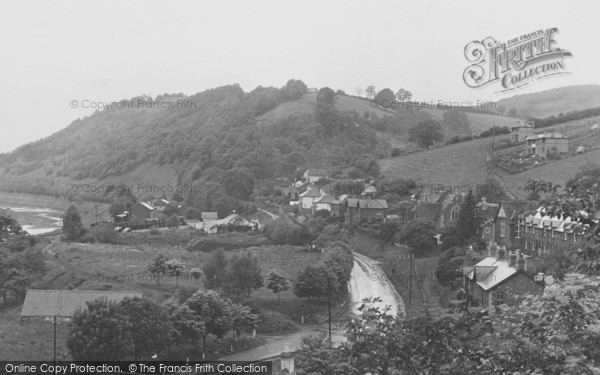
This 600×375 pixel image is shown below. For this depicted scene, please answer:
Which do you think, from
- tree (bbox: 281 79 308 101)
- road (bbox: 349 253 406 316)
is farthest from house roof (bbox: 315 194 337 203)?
tree (bbox: 281 79 308 101)

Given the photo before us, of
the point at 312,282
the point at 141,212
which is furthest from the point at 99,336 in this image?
the point at 141,212

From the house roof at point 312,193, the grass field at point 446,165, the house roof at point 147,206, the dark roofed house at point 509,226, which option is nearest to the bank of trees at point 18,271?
the dark roofed house at point 509,226

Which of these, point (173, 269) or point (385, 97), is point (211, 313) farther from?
point (385, 97)

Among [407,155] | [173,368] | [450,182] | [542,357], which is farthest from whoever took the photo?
[407,155]

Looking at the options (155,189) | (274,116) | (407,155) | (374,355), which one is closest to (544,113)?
(274,116)

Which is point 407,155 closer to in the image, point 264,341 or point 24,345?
point 264,341

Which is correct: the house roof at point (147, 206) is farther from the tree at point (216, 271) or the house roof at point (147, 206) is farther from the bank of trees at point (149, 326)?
the bank of trees at point (149, 326)
